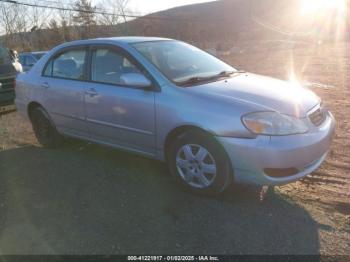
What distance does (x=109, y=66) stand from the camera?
16.7ft

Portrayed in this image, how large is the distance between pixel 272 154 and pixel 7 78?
8811 mm

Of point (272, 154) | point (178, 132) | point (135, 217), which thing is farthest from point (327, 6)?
point (135, 217)

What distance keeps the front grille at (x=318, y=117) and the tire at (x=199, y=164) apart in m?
0.93

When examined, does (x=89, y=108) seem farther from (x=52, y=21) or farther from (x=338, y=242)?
(x=52, y=21)

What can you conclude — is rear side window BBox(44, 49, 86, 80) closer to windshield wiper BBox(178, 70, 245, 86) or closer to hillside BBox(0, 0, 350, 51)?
windshield wiper BBox(178, 70, 245, 86)

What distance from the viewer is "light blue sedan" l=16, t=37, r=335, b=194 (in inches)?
151

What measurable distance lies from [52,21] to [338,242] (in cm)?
4914

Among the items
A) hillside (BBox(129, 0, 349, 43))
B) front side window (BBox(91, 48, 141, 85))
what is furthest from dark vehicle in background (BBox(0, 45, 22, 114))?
hillside (BBox(129, 0, 349, 43))

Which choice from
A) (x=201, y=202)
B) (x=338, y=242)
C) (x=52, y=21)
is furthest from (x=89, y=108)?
(x=52, y=21)

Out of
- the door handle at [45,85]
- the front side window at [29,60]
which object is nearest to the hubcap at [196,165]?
the door handle at [45,85]

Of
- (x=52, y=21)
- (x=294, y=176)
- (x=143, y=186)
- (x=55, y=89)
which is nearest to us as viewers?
(x=294, y=176)

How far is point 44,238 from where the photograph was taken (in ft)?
11.9

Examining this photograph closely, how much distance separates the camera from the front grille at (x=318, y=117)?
4094 millimetres

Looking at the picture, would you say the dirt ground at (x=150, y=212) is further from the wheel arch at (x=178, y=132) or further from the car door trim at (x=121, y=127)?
the car door trim at (x=121, y=127)
